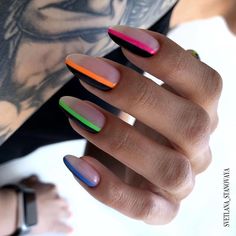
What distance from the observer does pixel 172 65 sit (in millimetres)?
318

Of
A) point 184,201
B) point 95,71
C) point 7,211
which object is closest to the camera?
point 95,71

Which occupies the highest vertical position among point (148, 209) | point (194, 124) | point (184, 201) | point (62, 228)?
point (194, 124)

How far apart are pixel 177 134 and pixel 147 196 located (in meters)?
0.09

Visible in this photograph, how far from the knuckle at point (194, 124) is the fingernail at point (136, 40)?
0.07m

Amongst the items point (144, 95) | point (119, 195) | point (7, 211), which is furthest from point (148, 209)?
point (7, 211)

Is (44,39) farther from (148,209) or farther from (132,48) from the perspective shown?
(148,209)

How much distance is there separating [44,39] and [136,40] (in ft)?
0.30

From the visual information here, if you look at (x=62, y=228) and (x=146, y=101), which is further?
(x=62, y=228)

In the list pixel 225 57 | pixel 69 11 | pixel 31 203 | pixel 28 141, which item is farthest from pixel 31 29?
pixel 225 57

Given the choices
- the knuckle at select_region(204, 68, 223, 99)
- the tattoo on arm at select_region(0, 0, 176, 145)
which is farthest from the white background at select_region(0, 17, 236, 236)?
the knuckle at select_region(204, 68, 223, 99)

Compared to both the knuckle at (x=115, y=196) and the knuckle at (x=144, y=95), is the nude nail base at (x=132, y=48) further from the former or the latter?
the knuckle at (x=115, y=196)

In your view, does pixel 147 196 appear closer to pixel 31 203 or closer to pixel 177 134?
pixel 177 134

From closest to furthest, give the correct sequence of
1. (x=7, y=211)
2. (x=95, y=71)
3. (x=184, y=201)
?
(x=95, y=71) → (x=7, y=211) → (x=184, y=201)

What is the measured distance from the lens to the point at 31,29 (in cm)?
33
